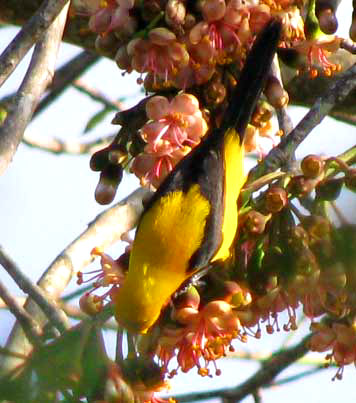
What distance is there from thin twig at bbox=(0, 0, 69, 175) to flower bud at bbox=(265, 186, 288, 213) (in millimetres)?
637

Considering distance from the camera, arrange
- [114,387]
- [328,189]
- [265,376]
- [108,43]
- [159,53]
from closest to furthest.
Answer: [114,387] < [328,189] < [159,53] < [108,43] < [265,376]

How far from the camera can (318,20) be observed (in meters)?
2.46

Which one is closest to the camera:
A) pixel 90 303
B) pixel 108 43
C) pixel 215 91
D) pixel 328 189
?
pixel 328 189

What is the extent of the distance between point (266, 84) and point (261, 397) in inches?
36.8

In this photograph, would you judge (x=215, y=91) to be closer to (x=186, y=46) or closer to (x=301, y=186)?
(x=186, y=46)

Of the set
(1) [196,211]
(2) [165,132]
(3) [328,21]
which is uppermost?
(3) [328,21]

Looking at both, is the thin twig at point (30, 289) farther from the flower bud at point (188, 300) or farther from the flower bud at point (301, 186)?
the flower bud at point (301, 186)

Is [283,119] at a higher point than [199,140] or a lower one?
higher

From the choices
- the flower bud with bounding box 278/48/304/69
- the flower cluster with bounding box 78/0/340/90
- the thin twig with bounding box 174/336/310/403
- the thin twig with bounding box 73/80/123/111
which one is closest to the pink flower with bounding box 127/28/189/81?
the flower cluster with bounding box 78/0/340/90

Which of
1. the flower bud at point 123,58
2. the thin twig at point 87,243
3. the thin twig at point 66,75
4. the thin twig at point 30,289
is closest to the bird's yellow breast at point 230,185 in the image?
the thin twig at point 87,243

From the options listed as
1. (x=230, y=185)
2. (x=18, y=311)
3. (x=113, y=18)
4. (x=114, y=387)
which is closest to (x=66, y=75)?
(x=230, y=185)

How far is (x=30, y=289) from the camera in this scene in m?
1.98

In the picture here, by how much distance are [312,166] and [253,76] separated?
581mm

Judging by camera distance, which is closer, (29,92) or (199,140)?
(29,92)
